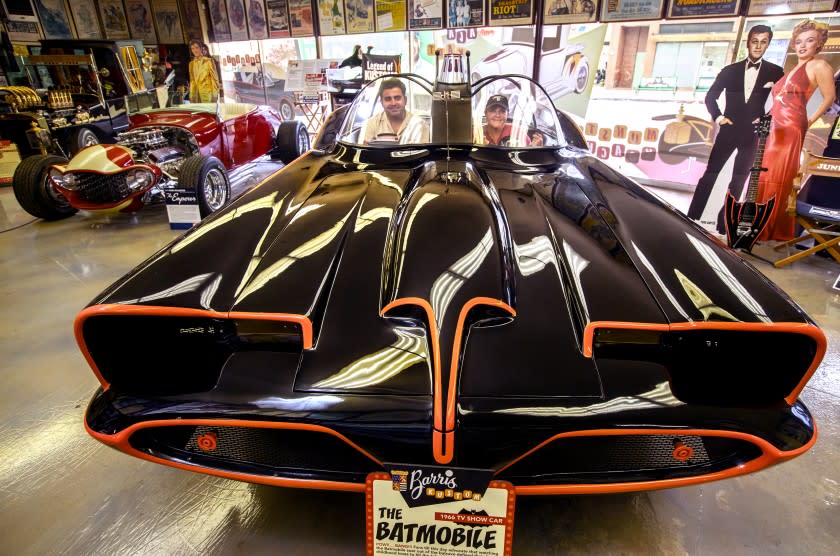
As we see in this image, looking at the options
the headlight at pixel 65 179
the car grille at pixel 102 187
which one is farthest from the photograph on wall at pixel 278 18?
the headlight at pixel 65 179

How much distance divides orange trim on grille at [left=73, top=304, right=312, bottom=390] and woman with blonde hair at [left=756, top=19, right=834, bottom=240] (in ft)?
11.4

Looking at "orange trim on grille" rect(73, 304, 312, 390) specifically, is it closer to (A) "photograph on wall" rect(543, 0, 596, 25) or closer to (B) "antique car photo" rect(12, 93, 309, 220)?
(B) "antique car photo" rect(12, 93, 309, 220)

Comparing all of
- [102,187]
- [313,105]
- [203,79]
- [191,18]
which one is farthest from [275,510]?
[191,18]

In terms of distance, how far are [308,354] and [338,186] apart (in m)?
0.84

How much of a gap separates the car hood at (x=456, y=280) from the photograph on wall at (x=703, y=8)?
126 inches

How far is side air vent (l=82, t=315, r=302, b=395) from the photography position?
1.02m

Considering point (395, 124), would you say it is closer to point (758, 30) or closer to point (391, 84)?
point (391, 84)

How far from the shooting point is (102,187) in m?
3.71

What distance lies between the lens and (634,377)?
3.19 ft

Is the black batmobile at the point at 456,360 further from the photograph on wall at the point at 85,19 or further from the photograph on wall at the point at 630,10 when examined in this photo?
the photograph on wall at the point at 85,19

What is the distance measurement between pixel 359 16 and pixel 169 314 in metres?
5.91

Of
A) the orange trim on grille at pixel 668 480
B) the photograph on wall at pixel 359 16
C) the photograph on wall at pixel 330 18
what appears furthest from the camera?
the photograph on wall at pixel 330 18

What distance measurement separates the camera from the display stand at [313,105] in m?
6.52

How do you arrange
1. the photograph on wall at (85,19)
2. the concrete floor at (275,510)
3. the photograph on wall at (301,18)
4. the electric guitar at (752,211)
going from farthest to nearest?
1. the photograph on wall at (85,19)
2. the photograph on wall at (301,18)
3. the electric guitar at (752,211)
4. the concrete floor at (275,510)
